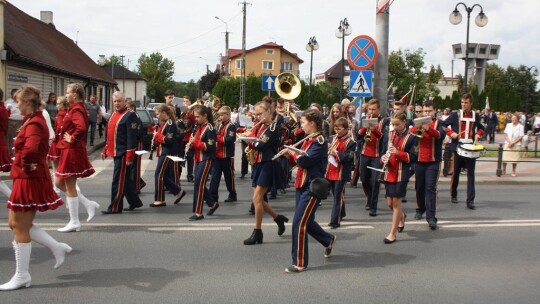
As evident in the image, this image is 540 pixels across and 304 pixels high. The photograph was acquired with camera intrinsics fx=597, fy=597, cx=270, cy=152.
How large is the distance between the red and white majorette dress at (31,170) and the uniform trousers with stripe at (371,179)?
5.30m

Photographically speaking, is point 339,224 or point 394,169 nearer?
point 394,169

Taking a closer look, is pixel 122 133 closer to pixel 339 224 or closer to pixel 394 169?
pixel 339 224

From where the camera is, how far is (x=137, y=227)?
27.0 ft

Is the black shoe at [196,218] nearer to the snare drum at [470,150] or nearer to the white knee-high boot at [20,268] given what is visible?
the white knee-high boot at [20,268]

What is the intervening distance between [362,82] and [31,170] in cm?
900

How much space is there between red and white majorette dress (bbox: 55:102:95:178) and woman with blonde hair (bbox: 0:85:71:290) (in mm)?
1885

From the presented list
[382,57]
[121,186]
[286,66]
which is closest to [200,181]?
[121,186]

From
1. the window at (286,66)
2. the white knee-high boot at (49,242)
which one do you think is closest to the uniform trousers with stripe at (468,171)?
the white knee-high boot at (49,242)

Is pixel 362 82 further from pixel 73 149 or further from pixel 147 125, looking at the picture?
pixel 147 125

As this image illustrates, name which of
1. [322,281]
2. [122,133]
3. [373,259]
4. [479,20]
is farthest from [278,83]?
[479,20]

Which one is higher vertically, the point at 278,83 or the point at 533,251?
the point at 278,83

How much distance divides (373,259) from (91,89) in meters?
34.7

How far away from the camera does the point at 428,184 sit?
862cm

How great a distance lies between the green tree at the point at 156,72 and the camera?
106m
